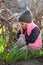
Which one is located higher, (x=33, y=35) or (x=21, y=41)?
(x=33, y=35)

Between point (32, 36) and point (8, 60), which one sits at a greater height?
point (32, 36)

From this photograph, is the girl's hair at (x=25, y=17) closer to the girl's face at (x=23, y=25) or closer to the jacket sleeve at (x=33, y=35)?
the girl's face at (x=23, y=25)

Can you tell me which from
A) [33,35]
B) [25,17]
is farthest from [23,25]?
[33,35]

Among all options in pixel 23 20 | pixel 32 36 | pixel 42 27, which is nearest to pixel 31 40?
pixel 32 36

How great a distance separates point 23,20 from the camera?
4402mm

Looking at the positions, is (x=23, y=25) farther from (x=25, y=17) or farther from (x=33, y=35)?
(x=33, y=35)

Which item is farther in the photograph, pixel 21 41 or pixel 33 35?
pixel 21 41

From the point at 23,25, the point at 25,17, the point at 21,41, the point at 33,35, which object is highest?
the point at 25,17

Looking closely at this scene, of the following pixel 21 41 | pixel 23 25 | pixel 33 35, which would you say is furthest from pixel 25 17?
pixel 21 41

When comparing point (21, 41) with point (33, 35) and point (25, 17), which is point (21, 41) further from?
point (25, 17)

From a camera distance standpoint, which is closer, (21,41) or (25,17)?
(25,17)

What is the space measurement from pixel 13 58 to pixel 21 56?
149 millimetres

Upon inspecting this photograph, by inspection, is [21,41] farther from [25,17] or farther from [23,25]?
[25,17]

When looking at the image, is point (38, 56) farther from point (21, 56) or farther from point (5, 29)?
point (5, 29)
